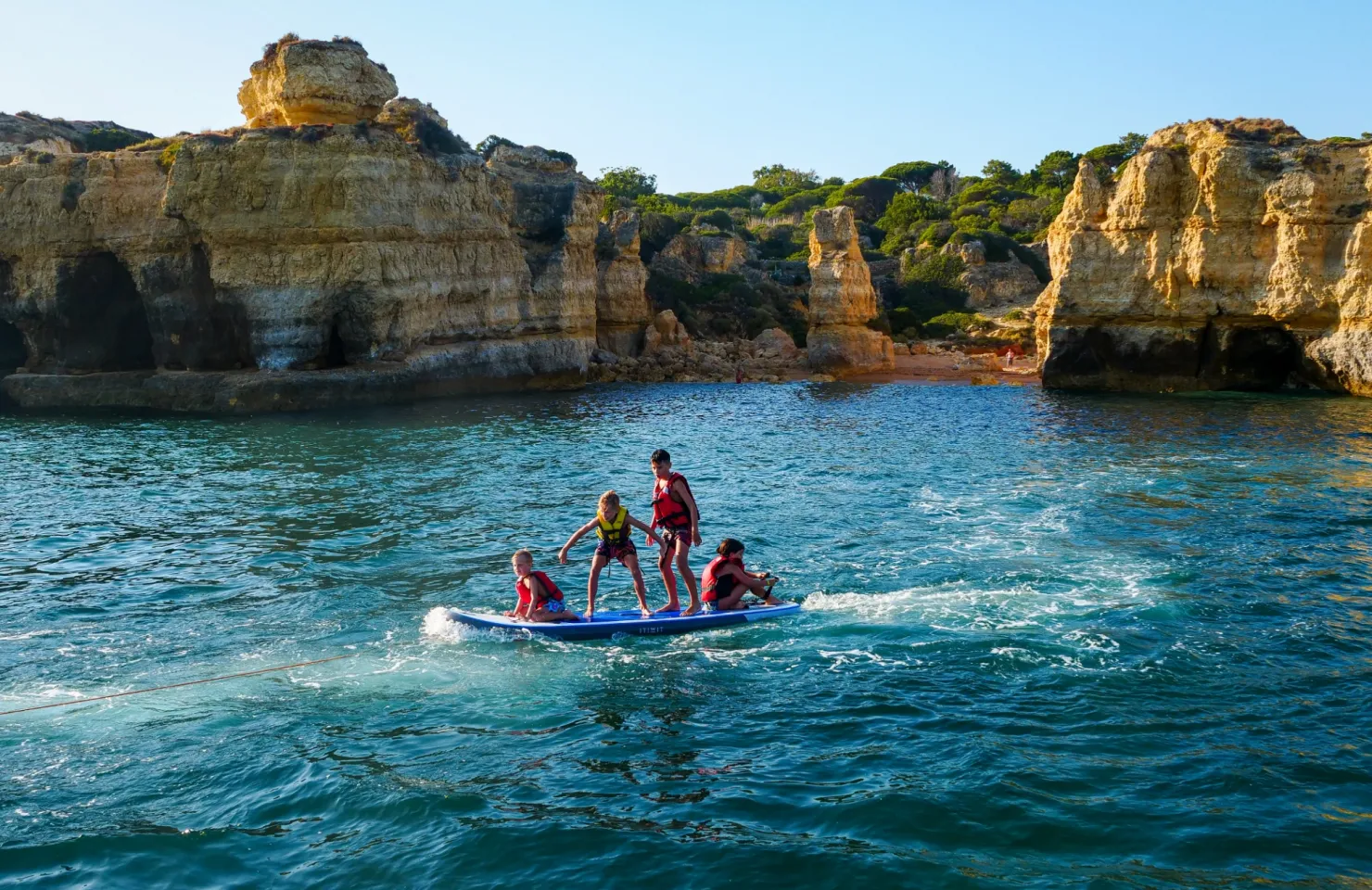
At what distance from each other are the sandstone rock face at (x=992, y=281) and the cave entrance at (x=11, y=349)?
51409 millimetres

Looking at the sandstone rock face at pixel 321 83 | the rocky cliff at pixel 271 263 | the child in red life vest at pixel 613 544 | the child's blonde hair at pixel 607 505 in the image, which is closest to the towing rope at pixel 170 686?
the child in red life vest at pixel 613 544

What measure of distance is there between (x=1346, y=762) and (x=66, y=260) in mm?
41014

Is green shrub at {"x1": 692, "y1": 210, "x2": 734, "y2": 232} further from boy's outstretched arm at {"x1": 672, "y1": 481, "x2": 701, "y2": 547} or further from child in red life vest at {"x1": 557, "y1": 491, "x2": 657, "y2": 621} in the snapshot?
child in red life vest at {"x1": 557, "y1": 491, "x2": 657, "y2": 621}

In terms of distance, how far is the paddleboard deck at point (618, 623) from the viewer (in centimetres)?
1289

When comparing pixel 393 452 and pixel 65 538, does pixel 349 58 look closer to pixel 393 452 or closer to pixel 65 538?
pixel 393 452

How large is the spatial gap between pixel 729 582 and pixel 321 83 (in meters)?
31.0

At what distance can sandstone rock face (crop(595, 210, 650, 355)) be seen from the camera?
52.8m

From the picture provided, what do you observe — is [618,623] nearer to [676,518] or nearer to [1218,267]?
[676,518]

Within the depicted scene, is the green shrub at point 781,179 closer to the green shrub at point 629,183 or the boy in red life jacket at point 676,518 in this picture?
the green shrub at point 629,183

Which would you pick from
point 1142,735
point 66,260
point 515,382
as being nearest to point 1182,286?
point 515,382

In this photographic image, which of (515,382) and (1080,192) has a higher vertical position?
(1080,192)

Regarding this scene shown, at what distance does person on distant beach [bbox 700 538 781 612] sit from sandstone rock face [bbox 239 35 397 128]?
1192 inches

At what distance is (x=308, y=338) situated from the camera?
3675 cm

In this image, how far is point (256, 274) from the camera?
3641 cm
